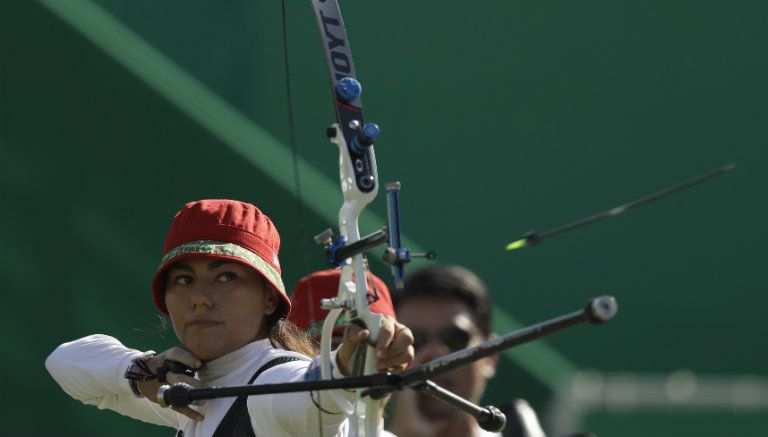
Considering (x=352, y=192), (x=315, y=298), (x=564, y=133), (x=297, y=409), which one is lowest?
(x=297, y=409)

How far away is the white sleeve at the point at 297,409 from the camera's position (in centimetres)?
182

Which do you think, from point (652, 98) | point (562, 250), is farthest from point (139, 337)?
→ point (652, 98)

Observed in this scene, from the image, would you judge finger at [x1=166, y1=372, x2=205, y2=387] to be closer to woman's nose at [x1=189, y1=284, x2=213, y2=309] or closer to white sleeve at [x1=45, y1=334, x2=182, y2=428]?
woman's nose at [x1=189, y1=284, x2=213, y2=309]

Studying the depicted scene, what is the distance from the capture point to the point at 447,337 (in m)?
3.26

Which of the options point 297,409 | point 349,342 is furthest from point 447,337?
point 349,342

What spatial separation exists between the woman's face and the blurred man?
89cm

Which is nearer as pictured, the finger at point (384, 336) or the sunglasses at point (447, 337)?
the finger at point (384, 336)

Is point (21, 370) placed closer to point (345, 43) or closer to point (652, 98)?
point (345, 43)

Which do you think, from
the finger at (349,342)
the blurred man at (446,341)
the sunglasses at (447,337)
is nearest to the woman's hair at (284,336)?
the finger at (349,342)

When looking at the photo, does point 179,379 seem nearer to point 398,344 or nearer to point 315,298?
point 398,344

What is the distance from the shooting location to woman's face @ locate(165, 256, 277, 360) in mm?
2168

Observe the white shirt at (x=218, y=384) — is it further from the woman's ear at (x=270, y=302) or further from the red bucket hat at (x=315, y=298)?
the red bucket hat at (x=315, y=298)

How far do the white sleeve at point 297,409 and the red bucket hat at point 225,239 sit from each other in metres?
0.21

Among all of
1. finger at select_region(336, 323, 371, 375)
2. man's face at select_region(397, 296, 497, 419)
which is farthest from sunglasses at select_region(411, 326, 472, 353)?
finger at select_region(336, 323, 371, 375)
